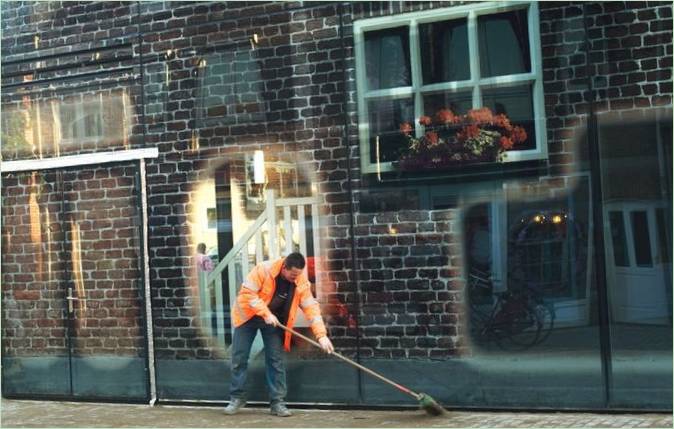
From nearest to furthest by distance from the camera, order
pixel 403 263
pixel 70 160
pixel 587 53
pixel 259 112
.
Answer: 1. pixel 587 53
2. pixel 403 263
3. pixel 259 112
4. pixel 70 160

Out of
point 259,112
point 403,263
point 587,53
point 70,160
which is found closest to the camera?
point 587,53

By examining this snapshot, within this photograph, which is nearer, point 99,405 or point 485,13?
point 485,13

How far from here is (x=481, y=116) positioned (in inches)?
367

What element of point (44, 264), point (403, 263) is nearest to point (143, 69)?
point (44, 264)

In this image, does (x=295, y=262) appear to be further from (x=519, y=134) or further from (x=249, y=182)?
(x=519, y=134)

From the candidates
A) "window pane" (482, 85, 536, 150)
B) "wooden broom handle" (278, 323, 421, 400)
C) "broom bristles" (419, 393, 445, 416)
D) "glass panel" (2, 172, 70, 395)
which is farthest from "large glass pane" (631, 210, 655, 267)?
"glass panel" (2, 172, 70, 395)

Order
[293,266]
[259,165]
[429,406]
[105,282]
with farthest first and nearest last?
[105,282] < [259,165] < [293,266] < [429,406]

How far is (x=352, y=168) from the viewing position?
9.80 metres

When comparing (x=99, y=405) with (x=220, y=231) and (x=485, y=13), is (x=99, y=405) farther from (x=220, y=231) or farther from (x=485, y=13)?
(x=485, y=13)

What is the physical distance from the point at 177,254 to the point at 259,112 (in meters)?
1.69

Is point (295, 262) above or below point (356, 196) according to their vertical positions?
below

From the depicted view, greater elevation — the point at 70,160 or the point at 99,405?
the point at 70,160

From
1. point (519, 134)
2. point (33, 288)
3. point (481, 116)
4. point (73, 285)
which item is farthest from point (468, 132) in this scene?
point (33, 288)

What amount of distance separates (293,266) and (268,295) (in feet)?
1.41
